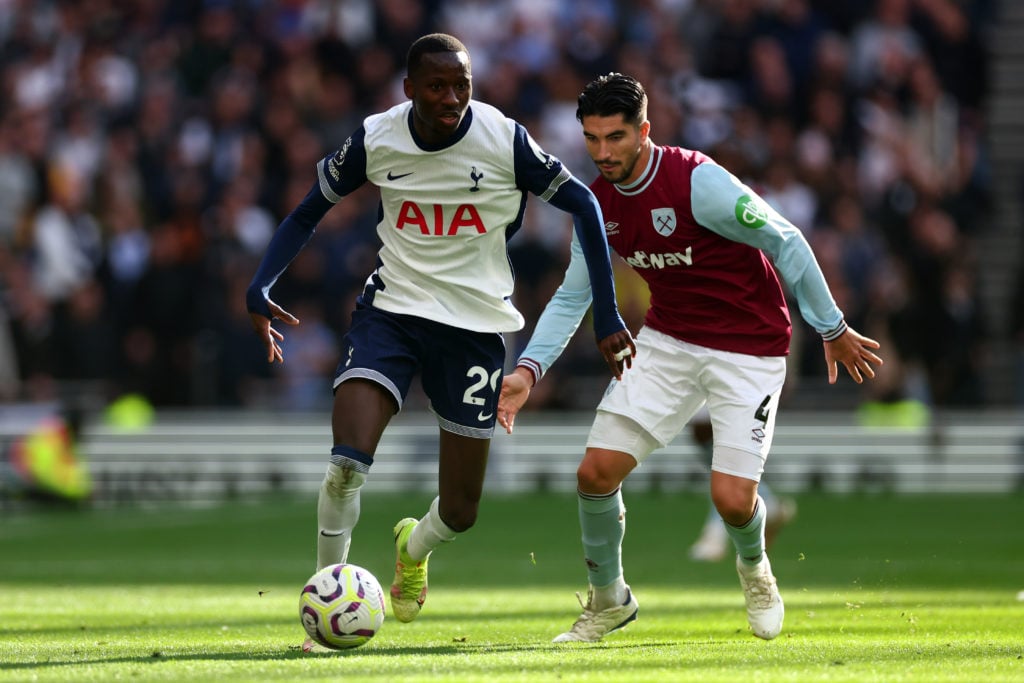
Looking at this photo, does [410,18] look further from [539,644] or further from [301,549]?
[539,644]

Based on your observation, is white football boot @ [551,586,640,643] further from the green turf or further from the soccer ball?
the soccer ball

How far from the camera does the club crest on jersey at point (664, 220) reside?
7691 mm

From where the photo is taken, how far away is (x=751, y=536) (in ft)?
25.9

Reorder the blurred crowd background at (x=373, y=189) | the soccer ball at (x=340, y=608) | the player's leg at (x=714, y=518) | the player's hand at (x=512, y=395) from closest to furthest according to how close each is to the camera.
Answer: the soccer ball at (x=340, y=608) → the player's hand at (x=512, y=395) → the player's leg at (x=714, y=518) → the blurred crowd background at (x=373, y=189)

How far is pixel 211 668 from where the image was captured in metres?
6.26

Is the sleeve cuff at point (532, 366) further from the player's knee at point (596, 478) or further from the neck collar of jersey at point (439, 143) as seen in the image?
the neck collar of jersey at point (439, 143)

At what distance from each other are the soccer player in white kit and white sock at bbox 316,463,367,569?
0.81 meters

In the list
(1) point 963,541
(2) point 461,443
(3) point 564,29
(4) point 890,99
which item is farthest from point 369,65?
(2) point 461,443

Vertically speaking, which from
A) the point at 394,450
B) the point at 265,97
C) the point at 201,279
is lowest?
the point at 394,450

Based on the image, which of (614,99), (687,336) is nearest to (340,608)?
(687,336)

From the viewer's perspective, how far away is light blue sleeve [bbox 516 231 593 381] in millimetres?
7965

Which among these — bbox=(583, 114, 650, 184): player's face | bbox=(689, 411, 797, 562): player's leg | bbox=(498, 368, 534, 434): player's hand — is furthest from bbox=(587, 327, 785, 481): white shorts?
bbox=(689, 411, 797, 562): player's leg

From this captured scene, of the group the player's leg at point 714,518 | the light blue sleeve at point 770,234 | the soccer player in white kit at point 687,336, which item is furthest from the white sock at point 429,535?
the player's leg at point 714,518

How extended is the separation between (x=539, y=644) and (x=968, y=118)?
48.0 ft
